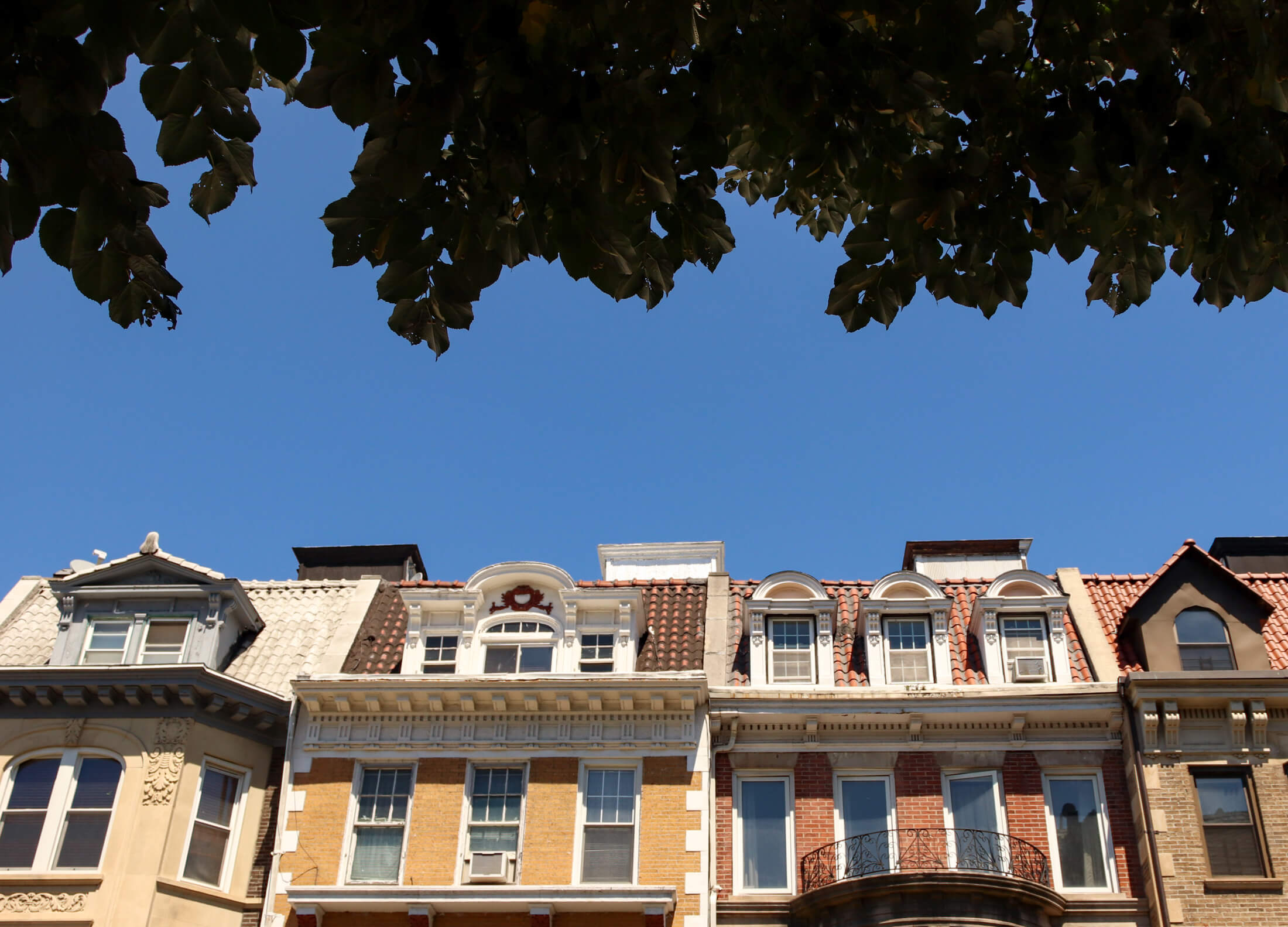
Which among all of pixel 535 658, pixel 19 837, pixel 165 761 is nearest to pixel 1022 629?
pixel 535 658

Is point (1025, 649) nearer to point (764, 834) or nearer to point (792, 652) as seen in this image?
point (792, 652)

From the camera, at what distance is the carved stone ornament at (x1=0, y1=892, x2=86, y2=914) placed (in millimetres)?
19141

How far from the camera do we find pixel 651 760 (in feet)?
68.8

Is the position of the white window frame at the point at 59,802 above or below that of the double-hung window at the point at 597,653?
below

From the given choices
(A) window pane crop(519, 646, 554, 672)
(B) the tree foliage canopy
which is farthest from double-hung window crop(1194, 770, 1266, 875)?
(B) the tree foliage canopy

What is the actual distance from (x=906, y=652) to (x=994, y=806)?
3.24 m

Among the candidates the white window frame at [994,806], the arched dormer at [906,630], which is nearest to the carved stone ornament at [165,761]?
the arched dormer at [906,630]

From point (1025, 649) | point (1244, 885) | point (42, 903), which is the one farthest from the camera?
point (1025, 649)

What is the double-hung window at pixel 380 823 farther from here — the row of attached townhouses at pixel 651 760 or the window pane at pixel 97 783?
the window pane at pixel 97 783

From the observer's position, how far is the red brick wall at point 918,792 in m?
20.3

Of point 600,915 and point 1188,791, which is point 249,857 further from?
point 1188,791

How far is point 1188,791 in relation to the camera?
64.8 feet

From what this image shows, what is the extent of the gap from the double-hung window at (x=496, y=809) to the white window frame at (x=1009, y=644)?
29.0 ft

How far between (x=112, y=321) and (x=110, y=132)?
106cm
